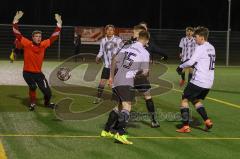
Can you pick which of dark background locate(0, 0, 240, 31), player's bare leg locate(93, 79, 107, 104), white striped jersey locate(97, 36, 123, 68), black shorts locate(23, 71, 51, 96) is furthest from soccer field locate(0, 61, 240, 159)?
dark background locate(0, 0, 240, 31)

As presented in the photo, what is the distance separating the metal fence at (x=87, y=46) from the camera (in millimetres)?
39469

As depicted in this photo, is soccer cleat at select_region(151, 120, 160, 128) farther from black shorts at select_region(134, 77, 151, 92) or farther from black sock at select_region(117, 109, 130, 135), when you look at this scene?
black sock at select_region(117, 109, 130, 135)

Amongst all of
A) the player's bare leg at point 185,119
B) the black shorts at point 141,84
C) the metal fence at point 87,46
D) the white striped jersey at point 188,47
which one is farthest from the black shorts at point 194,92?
the metal fence at point 87,46

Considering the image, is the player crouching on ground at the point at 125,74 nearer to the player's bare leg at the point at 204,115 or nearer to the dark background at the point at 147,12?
the player's bare leg at the point at 204,115

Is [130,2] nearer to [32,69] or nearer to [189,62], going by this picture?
[32,69]

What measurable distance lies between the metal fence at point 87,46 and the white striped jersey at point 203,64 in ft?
92.1

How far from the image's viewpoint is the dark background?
46562mm

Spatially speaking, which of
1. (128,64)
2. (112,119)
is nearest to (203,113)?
(112,119)

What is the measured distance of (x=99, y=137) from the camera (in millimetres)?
10117

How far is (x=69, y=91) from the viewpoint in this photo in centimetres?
1786

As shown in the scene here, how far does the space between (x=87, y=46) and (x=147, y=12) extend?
9.75 meters

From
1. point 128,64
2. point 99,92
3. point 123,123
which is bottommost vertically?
point 99,92

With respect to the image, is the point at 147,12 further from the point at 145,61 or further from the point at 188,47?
the point at 145,61

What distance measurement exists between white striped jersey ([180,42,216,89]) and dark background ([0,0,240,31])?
36.0 meters
